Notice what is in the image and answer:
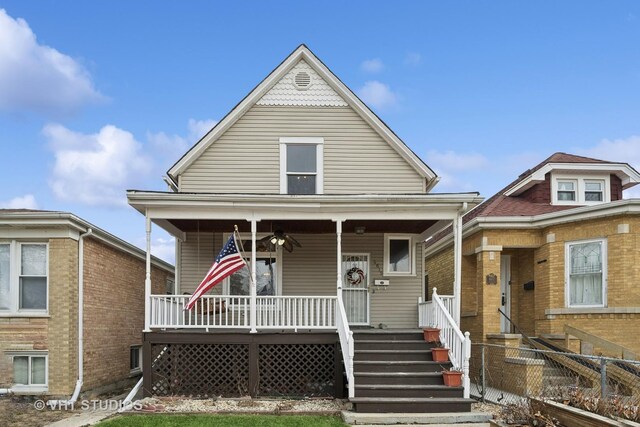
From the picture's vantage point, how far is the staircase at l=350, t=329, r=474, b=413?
9156 mm

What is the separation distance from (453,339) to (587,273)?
14.0 ft

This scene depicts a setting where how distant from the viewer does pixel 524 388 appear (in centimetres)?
1073

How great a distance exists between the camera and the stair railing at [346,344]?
9357mm

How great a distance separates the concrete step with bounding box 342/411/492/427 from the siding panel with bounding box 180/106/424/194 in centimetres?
625

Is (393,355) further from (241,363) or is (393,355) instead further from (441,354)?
(241,363)

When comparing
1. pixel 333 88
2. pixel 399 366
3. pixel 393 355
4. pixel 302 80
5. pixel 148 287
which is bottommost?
pixel 399 366

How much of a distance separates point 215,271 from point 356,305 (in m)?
4.56

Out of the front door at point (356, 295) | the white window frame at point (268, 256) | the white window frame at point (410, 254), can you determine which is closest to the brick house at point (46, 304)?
the white window frame at point (268, 256)

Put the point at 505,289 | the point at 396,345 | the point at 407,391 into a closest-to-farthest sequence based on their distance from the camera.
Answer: the point at 407,391 → the point at 396,345 → the point at 505,289

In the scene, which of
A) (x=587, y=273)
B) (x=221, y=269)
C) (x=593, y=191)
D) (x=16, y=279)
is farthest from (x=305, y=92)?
(x=593, y=191)

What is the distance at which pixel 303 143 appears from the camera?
13.9 metres

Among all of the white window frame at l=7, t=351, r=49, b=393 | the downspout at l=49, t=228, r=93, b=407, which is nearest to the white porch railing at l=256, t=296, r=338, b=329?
the downspout at l=49, t=228, r=93, b=407

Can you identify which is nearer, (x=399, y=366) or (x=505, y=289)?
(x=399, y=366)

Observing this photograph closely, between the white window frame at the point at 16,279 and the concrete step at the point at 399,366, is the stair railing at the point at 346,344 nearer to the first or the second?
the concrete step at the point at 399,366
